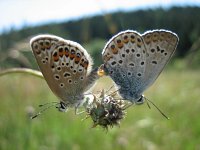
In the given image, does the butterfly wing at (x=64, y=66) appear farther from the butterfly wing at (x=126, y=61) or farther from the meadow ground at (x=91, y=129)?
the meadow ground at (x=91, y=129)

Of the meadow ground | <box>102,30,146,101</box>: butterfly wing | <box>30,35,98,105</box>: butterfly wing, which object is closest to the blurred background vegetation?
the meadow ground

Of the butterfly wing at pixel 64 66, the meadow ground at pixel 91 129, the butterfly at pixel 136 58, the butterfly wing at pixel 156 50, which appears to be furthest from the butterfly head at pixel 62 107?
the meadow ground at pixel 91 129

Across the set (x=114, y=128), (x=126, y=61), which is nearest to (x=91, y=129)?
(x=114, y=128)

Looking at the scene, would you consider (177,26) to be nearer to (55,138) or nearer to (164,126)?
(164,126)

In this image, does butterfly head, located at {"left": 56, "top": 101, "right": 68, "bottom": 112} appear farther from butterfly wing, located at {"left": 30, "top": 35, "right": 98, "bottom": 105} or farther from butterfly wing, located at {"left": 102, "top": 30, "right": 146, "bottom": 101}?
butterfly wing, located at {"left": 102, "top": 30, "right": 146, "bottom": 101}

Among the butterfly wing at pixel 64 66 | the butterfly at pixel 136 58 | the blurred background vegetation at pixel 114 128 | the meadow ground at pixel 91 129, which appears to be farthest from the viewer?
the meadow ground at pixel 91 129

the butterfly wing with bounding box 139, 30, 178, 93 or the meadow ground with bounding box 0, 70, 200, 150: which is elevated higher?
the butterfly wing with bounding box 139, 30, 178, 93
